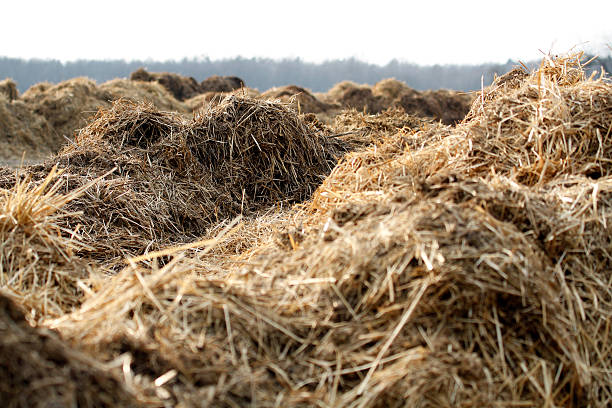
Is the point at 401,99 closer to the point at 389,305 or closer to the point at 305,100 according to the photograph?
the point at 305,100

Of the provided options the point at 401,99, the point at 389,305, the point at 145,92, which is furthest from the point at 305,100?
the point at 389,305

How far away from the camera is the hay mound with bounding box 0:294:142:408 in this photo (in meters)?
0.99

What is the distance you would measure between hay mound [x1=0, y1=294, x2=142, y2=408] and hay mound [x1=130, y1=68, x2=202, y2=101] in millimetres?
12900

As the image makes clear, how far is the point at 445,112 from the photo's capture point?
12.8 meters

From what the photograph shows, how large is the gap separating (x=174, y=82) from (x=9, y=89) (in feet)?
15.3

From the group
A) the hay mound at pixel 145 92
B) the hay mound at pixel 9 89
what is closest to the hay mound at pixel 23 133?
the hay mound at pixel 9 89

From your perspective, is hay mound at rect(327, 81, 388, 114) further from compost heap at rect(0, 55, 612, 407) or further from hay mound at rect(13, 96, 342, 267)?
compost heap at rect(0, 55, 612, 407)

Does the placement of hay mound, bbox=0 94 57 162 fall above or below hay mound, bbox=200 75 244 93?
below

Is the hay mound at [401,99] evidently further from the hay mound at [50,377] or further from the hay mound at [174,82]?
the hay mound at [50,377]

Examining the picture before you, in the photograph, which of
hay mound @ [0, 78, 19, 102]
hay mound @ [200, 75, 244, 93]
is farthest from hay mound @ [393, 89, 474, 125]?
hay mound @ [0, 78, 19, 102]

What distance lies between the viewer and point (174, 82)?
14133 mm

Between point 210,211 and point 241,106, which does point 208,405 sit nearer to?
point 210,211

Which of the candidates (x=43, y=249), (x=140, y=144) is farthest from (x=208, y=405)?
(x=140, y=144)

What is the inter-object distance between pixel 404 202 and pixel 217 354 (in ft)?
2.77
